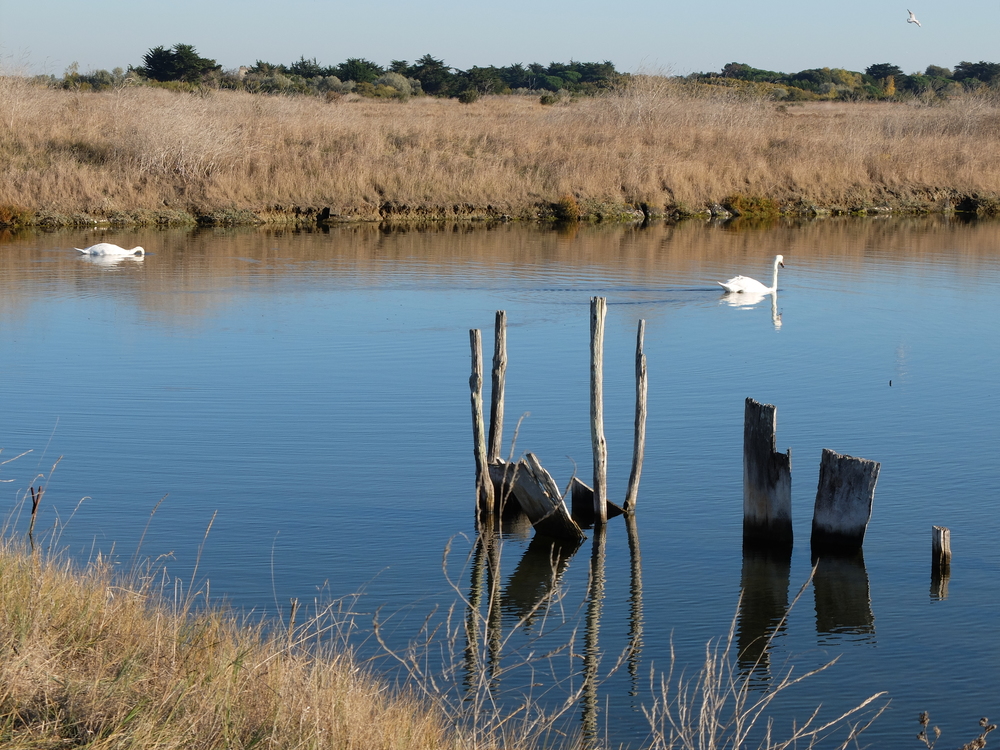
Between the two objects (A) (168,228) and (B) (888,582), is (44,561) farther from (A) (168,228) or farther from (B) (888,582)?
(A) (168,228)

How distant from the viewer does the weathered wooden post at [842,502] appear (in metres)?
7.88

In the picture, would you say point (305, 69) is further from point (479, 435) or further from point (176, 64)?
point (479, 435)

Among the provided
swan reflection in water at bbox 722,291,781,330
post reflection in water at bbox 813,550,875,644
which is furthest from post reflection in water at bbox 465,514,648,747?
swan reflection in water at bbox 722,291,781,330

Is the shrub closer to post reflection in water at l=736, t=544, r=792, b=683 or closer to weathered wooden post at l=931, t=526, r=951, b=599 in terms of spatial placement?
post reflection in water at l=736, t=544, r=792, b=683

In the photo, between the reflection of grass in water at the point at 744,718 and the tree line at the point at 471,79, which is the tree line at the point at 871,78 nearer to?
the tree line at the point at 471,79

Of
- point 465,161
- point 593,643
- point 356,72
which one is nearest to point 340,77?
point 356,72

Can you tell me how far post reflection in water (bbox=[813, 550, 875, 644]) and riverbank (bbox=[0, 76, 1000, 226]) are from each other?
2417 centimetres

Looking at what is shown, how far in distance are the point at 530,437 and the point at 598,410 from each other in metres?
2.42

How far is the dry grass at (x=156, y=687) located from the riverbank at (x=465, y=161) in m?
24.9

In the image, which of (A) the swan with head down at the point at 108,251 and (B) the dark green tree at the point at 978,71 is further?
(B) the dark green tree at the point at 978,71

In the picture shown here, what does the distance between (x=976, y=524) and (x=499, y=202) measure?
24.8 meters

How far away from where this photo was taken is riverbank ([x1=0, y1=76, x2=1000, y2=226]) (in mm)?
29844

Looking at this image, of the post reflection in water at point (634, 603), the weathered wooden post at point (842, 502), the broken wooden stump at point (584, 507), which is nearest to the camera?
the post reflection in water at point (634, 603)

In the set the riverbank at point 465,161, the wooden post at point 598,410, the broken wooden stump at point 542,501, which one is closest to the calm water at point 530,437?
the broken wooden stump at point 542,501
